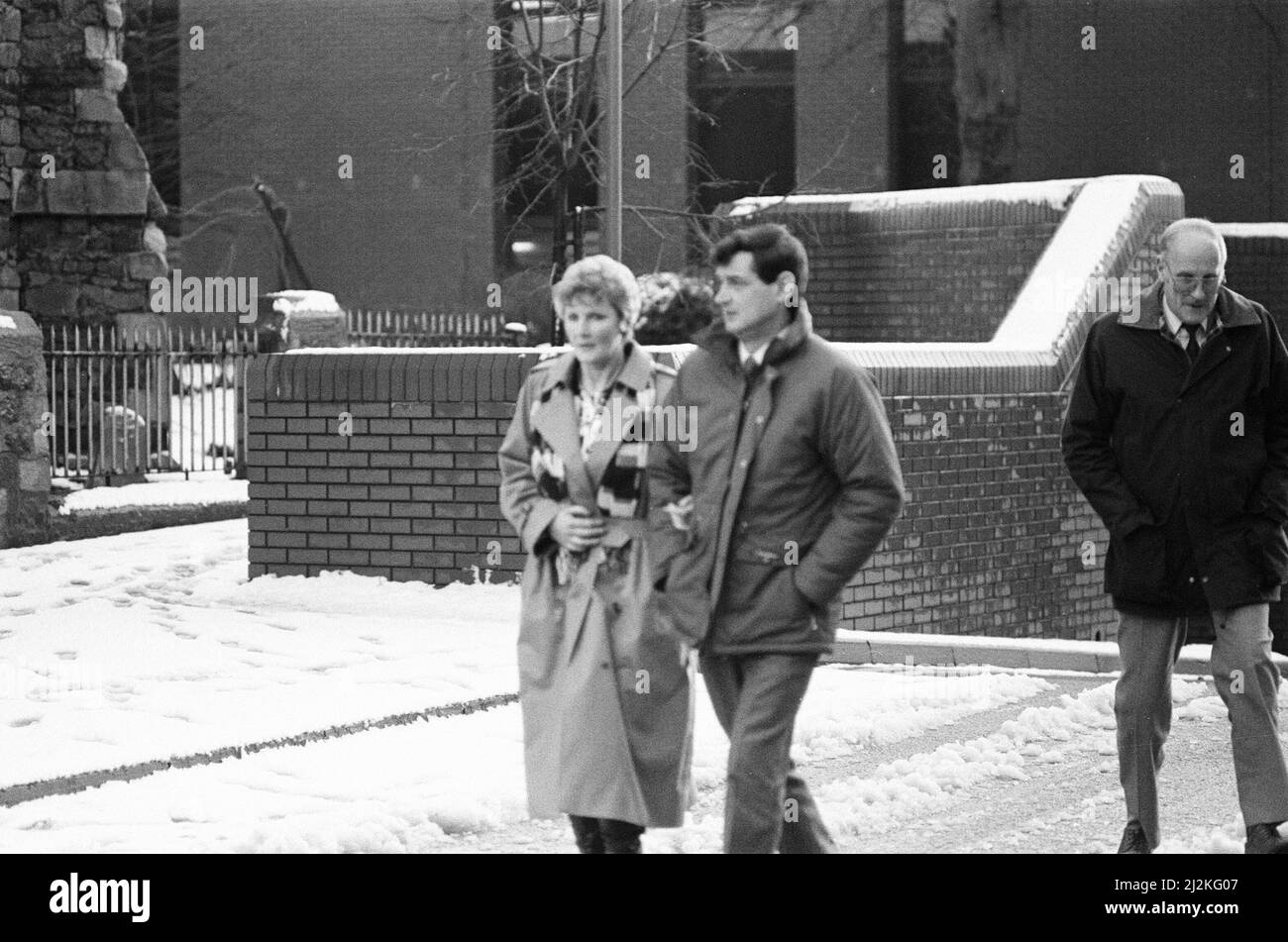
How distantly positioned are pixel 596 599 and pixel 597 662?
0.17m

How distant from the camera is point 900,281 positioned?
17578 millimetres

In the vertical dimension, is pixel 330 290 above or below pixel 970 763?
above

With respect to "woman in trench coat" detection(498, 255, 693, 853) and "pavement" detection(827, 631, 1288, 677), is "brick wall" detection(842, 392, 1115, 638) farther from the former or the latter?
"woman in trench coat" detection(498, 255, 693, 853)

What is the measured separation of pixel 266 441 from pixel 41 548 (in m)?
3.32

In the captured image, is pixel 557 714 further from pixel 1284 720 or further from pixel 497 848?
pixel 1284 720

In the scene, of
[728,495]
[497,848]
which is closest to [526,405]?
[728,495]

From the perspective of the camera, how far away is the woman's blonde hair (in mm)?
5523

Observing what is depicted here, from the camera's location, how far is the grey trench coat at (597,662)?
5.39 meters

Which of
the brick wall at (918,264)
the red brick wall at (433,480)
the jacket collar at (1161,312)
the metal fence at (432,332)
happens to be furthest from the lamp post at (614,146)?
the jacket collar at (1161,312)

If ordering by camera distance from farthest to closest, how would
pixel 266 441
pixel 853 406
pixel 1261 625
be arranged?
pixel 266 441, pixel 1261 625, pixel 853 406

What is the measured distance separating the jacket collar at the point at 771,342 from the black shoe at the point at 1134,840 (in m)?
1.88

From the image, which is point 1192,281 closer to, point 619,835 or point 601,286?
point 601,286

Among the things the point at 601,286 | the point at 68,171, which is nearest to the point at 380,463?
the point at 601,286

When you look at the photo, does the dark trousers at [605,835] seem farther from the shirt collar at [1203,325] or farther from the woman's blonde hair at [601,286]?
the shirt collar at [1203,325]
